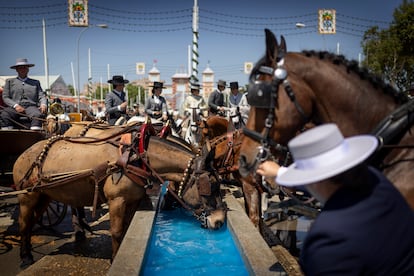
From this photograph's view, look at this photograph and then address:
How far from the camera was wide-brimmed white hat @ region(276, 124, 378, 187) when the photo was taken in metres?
1.61

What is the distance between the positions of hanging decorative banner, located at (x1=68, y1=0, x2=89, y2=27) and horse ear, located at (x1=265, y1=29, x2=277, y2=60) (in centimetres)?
2250

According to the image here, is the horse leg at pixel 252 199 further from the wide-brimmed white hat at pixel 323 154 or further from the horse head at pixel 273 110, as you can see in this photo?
the wide-brimmed white hat at pixel 323 154

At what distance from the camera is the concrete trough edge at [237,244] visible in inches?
155

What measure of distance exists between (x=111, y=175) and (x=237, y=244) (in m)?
2.03

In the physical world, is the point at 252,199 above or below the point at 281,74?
below

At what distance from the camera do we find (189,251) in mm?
5508

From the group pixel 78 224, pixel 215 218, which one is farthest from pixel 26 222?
pixel 215 218

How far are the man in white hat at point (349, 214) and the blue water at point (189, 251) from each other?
3283 mm

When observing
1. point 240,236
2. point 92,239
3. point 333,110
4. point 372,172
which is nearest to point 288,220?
point 240,236

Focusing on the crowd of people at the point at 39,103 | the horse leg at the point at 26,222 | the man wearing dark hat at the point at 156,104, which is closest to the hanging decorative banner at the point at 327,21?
the crowd of people at the point at 39,103

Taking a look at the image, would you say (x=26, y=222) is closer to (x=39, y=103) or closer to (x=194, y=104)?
(x=39, y=103)

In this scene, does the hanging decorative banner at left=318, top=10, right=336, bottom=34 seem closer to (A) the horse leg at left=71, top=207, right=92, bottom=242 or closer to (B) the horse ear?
(A) the horse leg at left=71, top=207, right=92, bottom=242

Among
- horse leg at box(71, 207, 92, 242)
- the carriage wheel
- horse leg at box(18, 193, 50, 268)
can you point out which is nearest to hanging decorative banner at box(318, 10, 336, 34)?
the carriage wheel

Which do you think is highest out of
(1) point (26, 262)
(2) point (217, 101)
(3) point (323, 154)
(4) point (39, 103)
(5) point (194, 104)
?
(3) point (323, 154)
